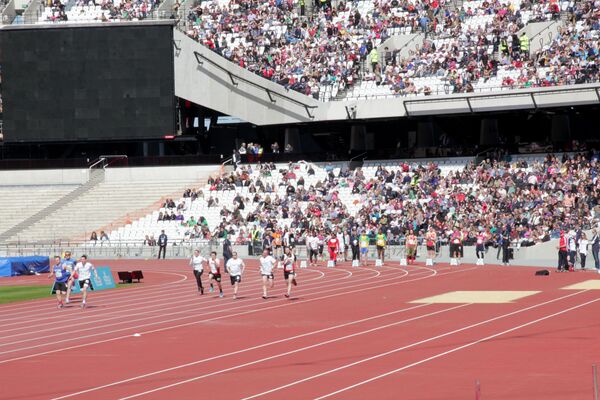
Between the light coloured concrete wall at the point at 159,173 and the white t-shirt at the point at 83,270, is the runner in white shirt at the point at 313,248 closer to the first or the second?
the light coloured concrete wall at the point at 159,173

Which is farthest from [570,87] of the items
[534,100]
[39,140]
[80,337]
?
[80,337]

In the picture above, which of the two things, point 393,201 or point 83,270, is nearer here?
point 83,270

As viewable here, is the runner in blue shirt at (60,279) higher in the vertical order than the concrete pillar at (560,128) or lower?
lower

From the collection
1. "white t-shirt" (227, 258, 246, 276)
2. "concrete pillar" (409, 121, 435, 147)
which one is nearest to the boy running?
"white t-shirt" (227, 258, 246, 276)

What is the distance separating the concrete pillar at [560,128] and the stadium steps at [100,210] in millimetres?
19179

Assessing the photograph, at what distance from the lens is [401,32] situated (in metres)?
62.2

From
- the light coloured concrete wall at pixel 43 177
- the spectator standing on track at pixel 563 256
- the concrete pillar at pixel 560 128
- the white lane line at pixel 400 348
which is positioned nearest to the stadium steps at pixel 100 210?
the light coloured concrete wall at pixel 43 177

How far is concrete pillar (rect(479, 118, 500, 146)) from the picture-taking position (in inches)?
2338

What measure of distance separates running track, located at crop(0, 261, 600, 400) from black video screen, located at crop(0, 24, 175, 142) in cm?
2674

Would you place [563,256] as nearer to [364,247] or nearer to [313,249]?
[364,247]

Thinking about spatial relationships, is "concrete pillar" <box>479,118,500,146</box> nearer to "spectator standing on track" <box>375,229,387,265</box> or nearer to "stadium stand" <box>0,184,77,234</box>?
"spectator standing on track" <box>375,229,387,265</box>

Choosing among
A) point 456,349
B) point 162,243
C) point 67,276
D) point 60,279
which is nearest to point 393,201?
point 162,243

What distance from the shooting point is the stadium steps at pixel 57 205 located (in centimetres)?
5981

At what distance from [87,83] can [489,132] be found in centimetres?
2103
